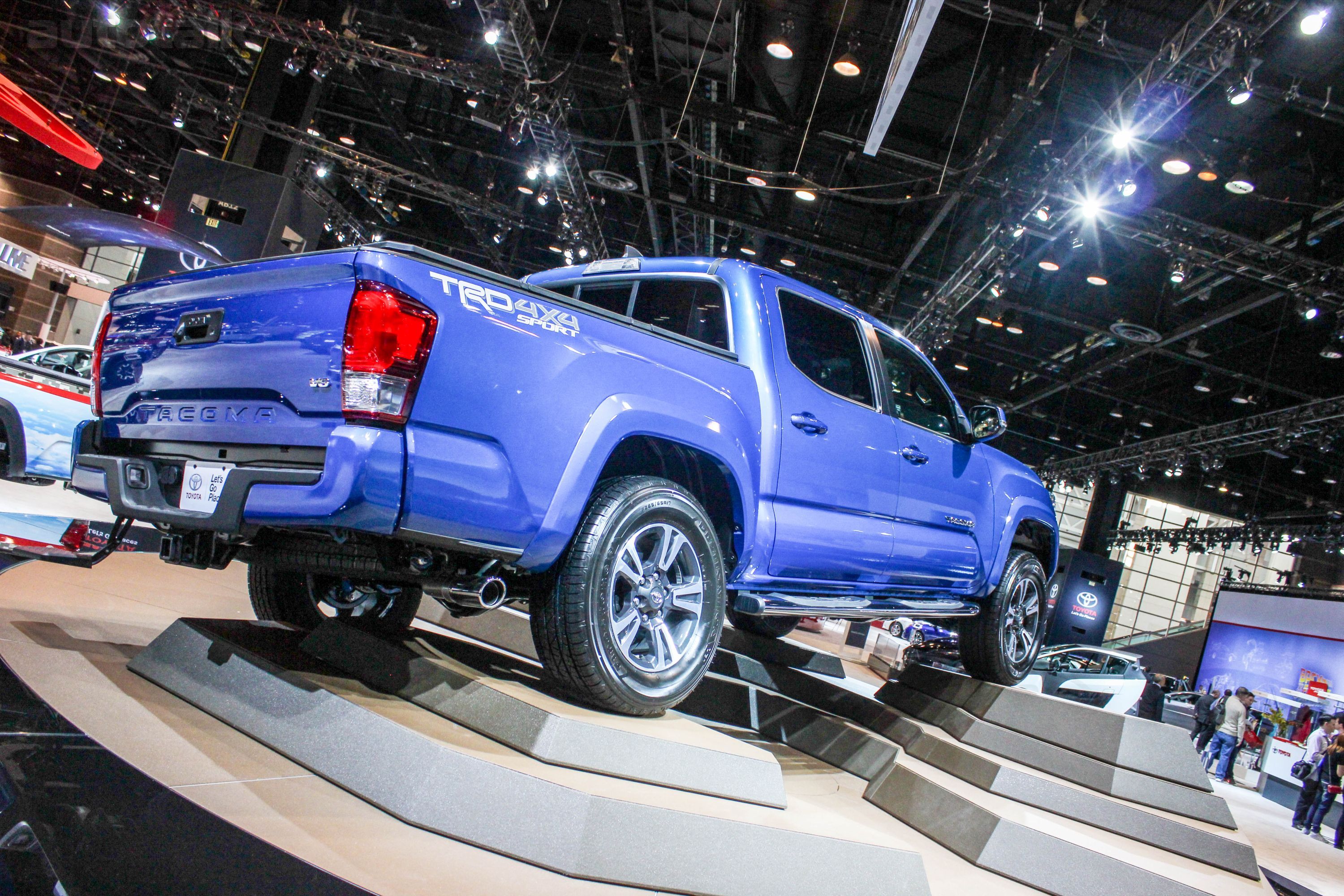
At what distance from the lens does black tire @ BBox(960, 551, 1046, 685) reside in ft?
16.9

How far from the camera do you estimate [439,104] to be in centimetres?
1700

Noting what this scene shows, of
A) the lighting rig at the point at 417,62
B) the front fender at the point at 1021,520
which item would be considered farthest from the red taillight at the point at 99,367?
the lighting rig at the point at 417,62

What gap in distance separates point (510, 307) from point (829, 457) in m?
1.68

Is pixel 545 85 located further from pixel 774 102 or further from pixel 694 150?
pixel 774 102

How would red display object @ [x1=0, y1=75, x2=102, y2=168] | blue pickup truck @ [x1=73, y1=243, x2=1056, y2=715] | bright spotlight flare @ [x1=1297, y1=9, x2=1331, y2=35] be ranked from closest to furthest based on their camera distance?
blue pickup truck @ [x1=73, y1=243, x2=1056, y2=715] → bright spotlight flare @ [x1=1297, y1=9, x2=1331, y2=35] → red display object @ [x1=0, y1=75, x2=102, y2=168]

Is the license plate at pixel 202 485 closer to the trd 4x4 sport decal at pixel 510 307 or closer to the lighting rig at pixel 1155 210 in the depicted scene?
the trd 4x4 sport decal at pixel 510 307

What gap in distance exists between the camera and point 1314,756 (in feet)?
42.5

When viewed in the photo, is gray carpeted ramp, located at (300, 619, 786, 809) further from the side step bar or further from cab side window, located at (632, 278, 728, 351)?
cab side window, located at (632, 278, 728, 351)

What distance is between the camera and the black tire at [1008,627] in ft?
16.9

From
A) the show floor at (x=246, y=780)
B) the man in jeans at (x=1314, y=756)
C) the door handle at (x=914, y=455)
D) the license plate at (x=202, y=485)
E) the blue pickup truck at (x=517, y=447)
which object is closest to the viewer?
the show floor at (x=246, y=780)

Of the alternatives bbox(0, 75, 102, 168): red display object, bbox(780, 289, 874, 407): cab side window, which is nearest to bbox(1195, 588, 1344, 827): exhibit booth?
bbox(780, 289, 874, 407): cab side window

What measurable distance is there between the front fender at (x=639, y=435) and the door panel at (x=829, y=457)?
22cm

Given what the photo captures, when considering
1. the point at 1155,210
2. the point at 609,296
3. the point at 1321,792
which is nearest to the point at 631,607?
the point at 609,296

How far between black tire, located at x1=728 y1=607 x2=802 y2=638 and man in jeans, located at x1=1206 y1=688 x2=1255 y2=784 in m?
13.4
